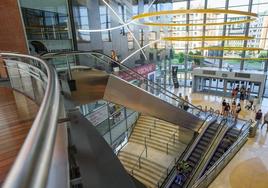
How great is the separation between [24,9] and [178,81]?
52.1 feet

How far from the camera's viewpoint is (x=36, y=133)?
50 cm

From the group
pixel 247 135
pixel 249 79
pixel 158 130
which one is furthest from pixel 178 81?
pixel 247 135

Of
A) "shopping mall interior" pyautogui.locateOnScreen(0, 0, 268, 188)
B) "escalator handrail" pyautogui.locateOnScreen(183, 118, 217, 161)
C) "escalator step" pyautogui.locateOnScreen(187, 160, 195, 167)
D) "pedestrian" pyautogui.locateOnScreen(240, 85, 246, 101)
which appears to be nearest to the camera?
"shopping mall interior" pyautogui.locateOnScreen(0, 0, 268, 188)

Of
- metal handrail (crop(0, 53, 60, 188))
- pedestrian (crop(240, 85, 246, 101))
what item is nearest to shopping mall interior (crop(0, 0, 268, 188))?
metal handrail (crop(0, 53, 60, 188))

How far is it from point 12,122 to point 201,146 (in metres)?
8.71

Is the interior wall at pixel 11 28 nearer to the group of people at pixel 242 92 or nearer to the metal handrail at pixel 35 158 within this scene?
the metal handrail at pixel 35 158

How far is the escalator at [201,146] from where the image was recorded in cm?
854

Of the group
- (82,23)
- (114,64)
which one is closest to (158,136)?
(114,64)

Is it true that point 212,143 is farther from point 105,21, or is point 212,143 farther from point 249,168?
point 105,21

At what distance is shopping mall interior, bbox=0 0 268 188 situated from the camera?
4.13ft

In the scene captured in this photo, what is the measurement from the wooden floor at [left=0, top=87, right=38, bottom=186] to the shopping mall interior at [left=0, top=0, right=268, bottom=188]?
0.02 metres

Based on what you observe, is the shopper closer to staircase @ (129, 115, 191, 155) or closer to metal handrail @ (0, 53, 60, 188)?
metal handrail @ (0, 53, 60, 188)

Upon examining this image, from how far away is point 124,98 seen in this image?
15.9 ft

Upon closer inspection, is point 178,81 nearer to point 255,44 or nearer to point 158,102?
point 255,44
